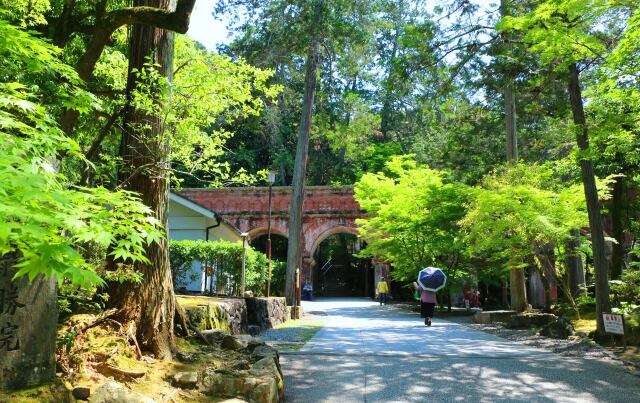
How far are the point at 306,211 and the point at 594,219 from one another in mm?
20317

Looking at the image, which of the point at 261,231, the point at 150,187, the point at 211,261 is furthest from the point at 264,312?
the point at 261,231

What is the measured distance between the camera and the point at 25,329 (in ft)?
11.7

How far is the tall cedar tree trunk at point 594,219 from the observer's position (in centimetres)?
983

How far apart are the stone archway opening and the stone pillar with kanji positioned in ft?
112

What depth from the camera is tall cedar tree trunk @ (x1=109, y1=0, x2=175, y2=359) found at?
5.47 metres

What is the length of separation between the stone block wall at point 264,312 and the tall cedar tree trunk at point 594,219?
704cm

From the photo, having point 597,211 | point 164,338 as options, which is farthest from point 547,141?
point 164,338

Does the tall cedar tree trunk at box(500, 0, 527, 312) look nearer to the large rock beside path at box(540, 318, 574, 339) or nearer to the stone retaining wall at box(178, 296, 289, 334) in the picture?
the large rock beside path at box(540, 318, 574, 339)

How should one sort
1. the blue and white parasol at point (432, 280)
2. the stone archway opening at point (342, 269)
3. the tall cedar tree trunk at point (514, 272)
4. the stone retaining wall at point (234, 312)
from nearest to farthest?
1. the stone retaining wall at point (234, 312)
2. the blue and white parasol at point (432, 280)
3. the tall cedar tree trunk at point (514, 272)
4. the stone archway opening at point (342, 269)

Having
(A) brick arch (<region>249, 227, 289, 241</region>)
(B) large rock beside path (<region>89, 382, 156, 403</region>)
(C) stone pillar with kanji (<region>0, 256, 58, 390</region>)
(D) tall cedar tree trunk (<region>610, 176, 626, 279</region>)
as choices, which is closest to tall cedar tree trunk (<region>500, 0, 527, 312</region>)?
(D) tall cedar tree trunk (<region>610, 176, 626, 279</region>)

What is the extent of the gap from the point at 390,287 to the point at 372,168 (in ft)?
28.9

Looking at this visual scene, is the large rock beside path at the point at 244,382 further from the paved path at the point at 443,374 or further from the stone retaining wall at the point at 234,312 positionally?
the stone retaining wall at the point at 234,312

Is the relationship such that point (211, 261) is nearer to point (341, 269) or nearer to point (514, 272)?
point (514, 272)

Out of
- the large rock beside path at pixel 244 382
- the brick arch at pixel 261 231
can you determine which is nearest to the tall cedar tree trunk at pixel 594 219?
the large rock beside path at pixel 244 382
